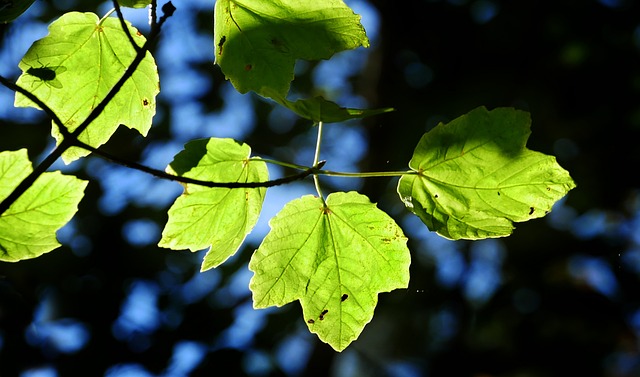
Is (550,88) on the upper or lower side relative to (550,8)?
lower

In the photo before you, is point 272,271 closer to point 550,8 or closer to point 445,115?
point 445,115

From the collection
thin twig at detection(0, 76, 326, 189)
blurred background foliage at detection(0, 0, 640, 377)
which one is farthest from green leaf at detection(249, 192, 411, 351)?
blurred background foliage at detection(0, 0, 640, 377)

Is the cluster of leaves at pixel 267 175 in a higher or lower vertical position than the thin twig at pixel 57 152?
lower

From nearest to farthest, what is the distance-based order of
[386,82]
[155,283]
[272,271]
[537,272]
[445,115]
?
[272,271]
[155,283]
[386,82]
[445,115]
[537,272]

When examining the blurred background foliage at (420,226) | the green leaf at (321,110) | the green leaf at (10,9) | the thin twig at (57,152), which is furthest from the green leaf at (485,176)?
the blurred background foliage at (420,226)

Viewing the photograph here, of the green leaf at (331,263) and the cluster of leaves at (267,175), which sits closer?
the cluster of leaves at (267,175)

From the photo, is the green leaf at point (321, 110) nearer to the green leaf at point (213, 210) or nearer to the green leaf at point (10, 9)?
the green leaf at point (213, 210)

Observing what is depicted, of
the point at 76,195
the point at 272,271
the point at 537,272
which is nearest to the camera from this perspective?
the point at 76,195

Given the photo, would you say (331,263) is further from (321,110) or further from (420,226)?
(420,226)

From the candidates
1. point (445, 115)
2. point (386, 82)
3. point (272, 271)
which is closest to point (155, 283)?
point (386, 82)
